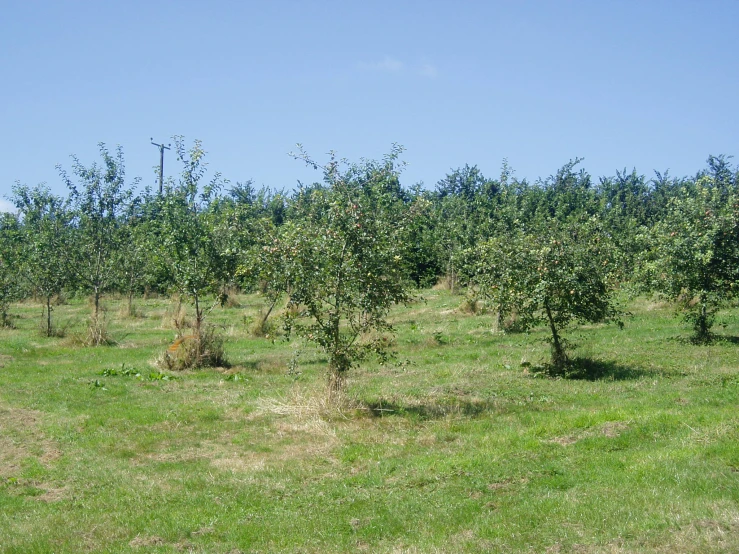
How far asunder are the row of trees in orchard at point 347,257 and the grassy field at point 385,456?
4.14ft

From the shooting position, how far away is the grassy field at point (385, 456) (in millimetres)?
6840

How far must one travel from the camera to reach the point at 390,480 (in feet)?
28.7

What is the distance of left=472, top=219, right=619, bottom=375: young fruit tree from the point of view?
14523mm

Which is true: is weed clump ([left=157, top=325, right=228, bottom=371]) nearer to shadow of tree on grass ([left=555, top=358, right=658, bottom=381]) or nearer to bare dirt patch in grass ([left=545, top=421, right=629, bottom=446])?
shadow of tree on grass ([left=555, top=358, right=658, bottom=381])

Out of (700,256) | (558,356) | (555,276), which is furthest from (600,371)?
(700,256)

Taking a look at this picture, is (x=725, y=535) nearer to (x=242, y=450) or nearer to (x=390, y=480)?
(x=390, y=480)

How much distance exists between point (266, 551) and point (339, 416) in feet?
16.9

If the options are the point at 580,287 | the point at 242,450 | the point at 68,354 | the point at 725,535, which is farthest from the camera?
the point at 68,354

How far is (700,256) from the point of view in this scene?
56.6 ft

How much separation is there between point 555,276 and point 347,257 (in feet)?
15.5

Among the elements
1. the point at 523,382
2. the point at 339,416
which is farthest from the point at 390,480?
the point at 523,382

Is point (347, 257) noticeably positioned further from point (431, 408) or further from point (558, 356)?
point (558, 356)

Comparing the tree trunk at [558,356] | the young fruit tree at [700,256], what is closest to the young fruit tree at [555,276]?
the tree trunk at [558,356]

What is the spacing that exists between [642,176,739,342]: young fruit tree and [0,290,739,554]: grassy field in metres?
1.16
